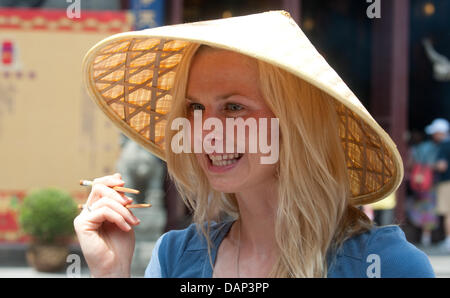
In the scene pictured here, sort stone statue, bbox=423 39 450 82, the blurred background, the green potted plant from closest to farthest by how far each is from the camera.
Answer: the green potted plant
the blurred background
stone statue, bbox=423 39 450 82

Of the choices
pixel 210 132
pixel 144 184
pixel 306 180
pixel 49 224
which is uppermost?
pixel 210 132

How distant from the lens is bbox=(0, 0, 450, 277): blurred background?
6.59m

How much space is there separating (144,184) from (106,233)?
15.9 ft

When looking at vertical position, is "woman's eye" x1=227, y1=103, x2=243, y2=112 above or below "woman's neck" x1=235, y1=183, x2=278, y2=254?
above

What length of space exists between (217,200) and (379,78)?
636 cm

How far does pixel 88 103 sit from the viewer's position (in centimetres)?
702

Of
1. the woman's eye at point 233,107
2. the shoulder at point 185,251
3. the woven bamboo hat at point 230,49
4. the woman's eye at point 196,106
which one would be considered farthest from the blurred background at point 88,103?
the woman's eye at point 233,107

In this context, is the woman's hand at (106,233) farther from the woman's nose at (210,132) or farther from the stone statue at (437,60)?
the stone statue at (437,60)

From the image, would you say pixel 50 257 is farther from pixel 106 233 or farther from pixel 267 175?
pixel 267 175

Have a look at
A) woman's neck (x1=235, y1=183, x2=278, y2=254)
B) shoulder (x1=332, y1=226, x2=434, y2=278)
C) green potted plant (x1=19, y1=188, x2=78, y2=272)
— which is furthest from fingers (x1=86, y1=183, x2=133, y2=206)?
green potted plant (x1=19, y1=188, x2=78, y2=272)

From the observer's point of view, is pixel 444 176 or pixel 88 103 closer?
pixel 88 103

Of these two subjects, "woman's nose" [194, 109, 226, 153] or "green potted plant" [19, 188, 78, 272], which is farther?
"green potted plant" [19, 188, 78, 272]

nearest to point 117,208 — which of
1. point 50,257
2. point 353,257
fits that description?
point 353,257

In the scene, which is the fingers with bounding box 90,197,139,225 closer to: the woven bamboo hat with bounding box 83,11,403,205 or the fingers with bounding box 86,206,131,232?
the fingers with bounding box 86,206,131,232
